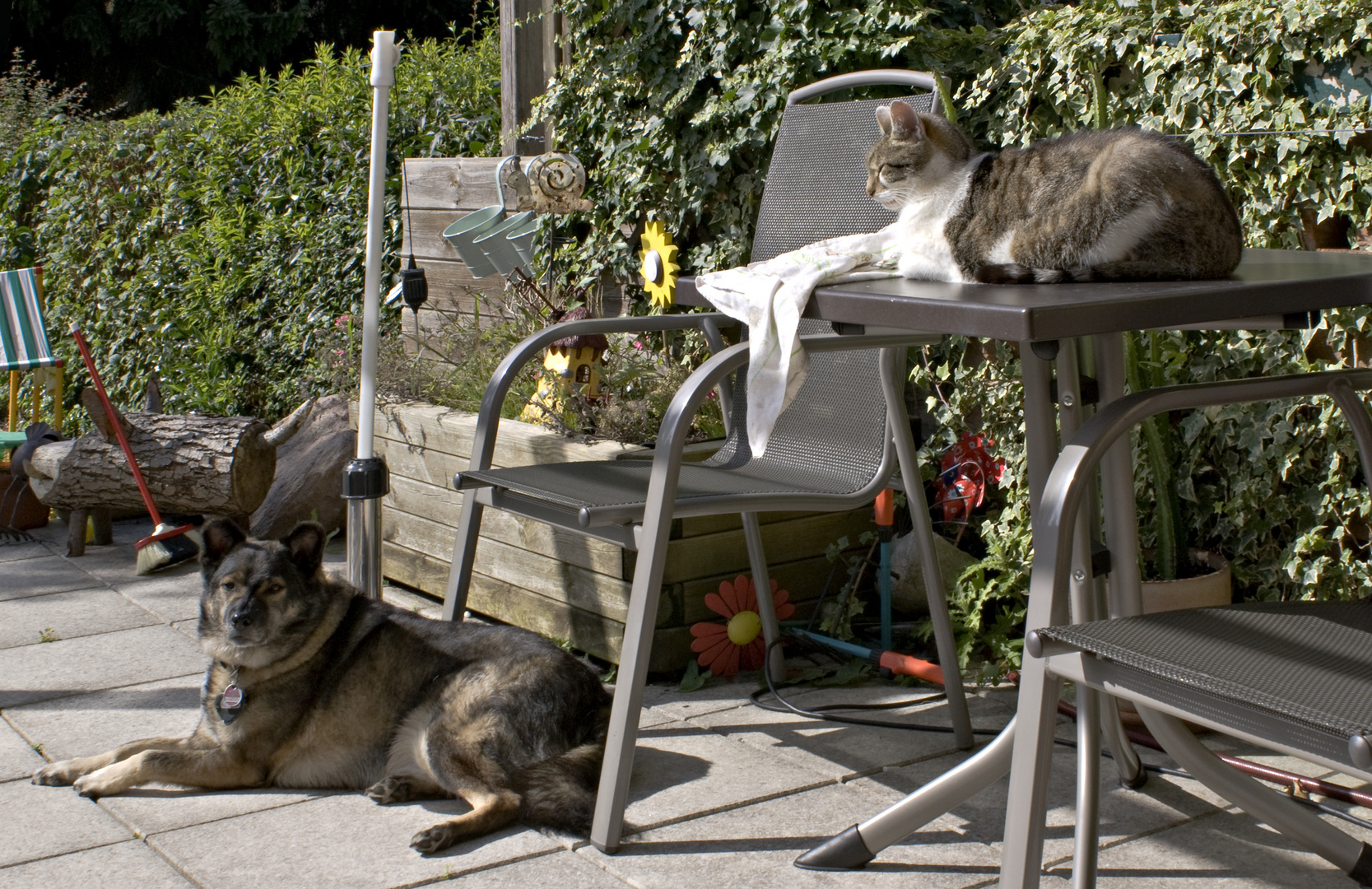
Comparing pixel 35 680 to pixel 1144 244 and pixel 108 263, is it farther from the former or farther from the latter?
pixel 108 263

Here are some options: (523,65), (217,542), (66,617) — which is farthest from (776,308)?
(523,65)

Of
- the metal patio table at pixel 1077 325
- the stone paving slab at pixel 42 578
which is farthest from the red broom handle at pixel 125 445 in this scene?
the metal patio table at pixel 1077 325

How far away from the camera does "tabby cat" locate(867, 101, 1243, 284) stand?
6.11 feet

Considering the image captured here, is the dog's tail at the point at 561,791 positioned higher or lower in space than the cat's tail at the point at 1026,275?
lower

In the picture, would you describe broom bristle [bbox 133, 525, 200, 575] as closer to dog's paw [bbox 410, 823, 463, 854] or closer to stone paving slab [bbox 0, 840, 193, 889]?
stone paving slab [bbox 0, 840, 193, 889]

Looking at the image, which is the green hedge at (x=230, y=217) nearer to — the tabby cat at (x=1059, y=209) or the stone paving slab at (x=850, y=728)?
the stone paving slab at (x=850, y=728)

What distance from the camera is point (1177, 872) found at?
2.14 metres

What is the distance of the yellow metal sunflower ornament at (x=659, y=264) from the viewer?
3.33m

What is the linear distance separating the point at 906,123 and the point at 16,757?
2361 millimetres

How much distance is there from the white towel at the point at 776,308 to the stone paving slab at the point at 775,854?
0.77 m

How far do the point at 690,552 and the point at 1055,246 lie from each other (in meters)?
1.60

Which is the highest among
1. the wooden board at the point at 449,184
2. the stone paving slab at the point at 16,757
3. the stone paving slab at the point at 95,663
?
the wooden board at the point at 449,184


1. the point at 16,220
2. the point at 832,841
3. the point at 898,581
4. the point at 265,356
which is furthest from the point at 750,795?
the point at 16,220

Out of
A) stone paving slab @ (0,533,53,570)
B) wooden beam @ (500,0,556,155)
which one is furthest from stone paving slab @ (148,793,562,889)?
wooden beam @ (500,0,556,155)
